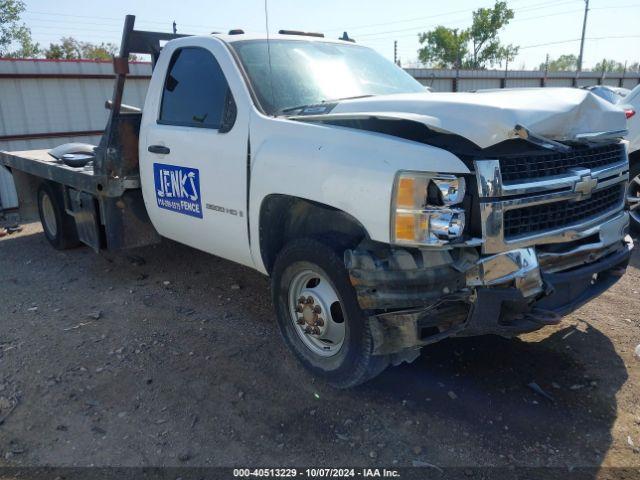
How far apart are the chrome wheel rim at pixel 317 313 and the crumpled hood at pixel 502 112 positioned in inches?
40.2

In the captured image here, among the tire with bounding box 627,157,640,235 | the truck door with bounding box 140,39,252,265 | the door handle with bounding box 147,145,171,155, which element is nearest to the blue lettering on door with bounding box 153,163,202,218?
the truck door with bounding box 140,39,252,265

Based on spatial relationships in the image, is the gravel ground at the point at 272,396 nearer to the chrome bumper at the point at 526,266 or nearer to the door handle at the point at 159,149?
the chrome bumper at the point at 526,266

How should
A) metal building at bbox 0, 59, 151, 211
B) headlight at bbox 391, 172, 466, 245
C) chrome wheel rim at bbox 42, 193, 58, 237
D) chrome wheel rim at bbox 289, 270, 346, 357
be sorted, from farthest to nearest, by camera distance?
metal building at bbox 0, 59, 151, 211 < chrome wheel rim at bbox 42, 193, 58, 237 < chrome wheel rim at bbox 289, 270, 346, 357 < headlight at bbox 391, 172, 466, 245

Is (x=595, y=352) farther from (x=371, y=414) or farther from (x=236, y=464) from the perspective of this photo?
(x=236, y=464)

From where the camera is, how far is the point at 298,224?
346cm

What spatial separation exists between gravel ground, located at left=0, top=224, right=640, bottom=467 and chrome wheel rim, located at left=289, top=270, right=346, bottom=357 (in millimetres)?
266

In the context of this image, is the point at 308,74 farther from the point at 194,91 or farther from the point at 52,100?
the point at 52,100

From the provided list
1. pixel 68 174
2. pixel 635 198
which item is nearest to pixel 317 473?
Answer: pixel 68 174

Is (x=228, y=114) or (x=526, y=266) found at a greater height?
(x=228, y=114)

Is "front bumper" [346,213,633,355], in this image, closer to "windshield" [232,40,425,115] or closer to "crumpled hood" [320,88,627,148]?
"crumpled hood" [320,88,627,148]

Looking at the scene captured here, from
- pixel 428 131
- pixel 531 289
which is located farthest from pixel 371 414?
pixel 428 131

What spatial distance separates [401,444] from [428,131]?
5.42 ft

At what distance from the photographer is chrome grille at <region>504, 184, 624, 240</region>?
2.76 metres

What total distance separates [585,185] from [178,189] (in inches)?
114
